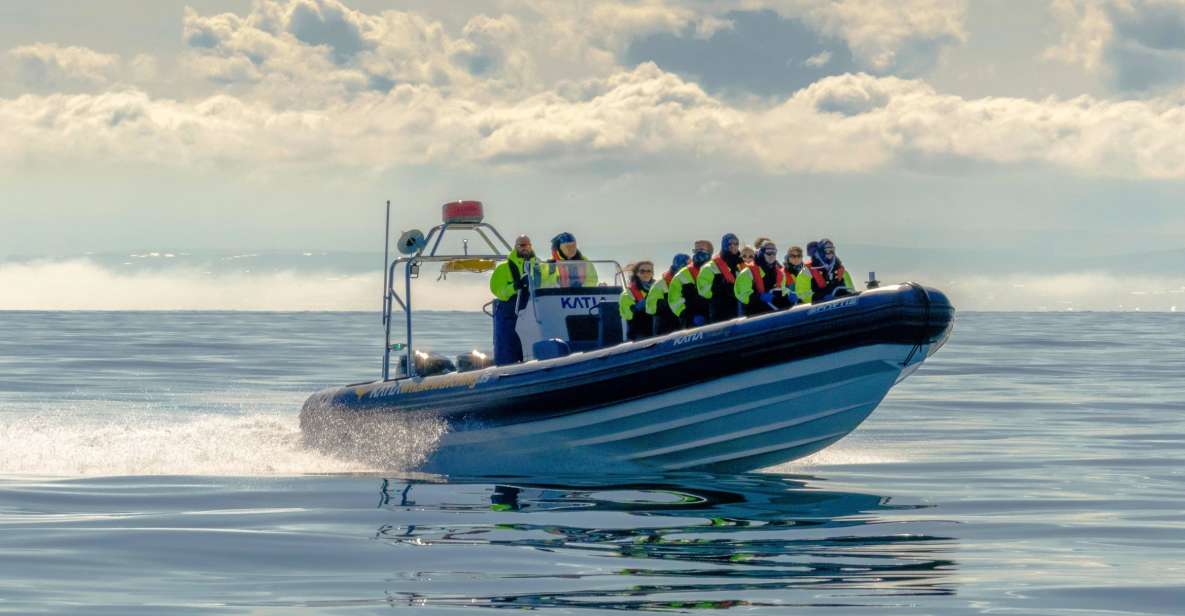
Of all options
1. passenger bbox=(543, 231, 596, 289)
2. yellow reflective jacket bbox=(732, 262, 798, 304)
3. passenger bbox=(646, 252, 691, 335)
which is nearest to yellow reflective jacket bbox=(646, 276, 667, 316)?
passenger bbox=(646, 252, 691, 335)

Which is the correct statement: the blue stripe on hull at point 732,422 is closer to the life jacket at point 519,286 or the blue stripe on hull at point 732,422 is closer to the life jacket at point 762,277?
the life jacket at point 762,277

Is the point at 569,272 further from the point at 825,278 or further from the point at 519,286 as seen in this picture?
the point at 825,278

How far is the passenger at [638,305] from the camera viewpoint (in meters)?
12.8

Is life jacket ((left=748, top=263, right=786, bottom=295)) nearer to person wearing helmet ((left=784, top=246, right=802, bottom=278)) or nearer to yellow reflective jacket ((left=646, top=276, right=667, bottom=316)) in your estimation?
person wearing helmet ((left=784, top=246, right=802, bottom=278))

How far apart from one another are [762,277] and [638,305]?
1.09 m

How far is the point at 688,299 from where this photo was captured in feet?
40.8

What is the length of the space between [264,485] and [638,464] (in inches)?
110

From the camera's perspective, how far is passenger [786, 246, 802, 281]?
40.8ft

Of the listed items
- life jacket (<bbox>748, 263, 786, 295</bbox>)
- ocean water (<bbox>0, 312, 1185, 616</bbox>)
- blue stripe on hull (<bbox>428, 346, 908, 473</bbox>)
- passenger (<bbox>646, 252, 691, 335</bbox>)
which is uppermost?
life jacket (<bbox>748, 263, 786, 295</bbox>)

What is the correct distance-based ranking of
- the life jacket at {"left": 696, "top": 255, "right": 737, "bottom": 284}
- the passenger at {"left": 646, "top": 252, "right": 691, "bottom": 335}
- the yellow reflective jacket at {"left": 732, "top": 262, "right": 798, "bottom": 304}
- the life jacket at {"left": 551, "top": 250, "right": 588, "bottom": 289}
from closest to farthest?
1. the yellow reflective jacket at {"left": 732, "top": 262, "right": 798, "bottom": 304}
2. the life jacket at {"left": 696, "top": 255, "right": 737, "bottom": 284}
3. the passenger at {"left": 646, "top": 252, "right": 691, "bottom": 335}
4. the life jacket at {"left": 551, "top": 250, "right": 588, "bottom": 289}

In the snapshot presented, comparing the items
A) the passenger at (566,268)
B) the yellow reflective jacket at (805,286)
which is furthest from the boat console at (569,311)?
the yellow reflective jacket at (805,286)

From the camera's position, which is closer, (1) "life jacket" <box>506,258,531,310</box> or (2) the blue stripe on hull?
(2) the blue stripe on hull

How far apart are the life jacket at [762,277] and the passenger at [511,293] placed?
203 cm

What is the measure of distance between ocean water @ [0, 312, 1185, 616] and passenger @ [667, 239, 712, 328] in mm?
1226
